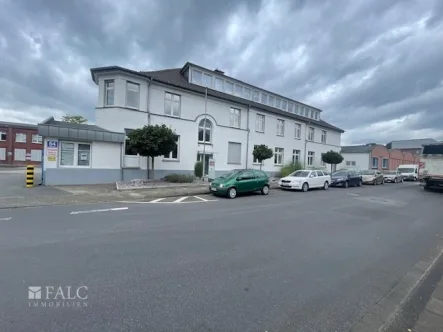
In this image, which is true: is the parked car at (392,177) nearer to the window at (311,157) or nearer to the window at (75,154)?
the window at (311,157)

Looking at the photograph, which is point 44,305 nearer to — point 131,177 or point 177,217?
point 177,217

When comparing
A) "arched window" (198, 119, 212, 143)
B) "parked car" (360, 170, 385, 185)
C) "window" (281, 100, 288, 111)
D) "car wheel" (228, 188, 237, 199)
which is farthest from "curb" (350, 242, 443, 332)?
"window" (281, 100, 288, 111)

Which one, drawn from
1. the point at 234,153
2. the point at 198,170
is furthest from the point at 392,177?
the point at 198,170

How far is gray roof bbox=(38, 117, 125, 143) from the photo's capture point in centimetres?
1441

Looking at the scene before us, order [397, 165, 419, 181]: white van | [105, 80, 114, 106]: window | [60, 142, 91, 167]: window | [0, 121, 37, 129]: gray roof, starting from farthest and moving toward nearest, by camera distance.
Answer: [0, 121, 37, 129]: gray roof → [397, 165, 419, 181]: white van → [105, 80, 114, 106]: window → [60, 142, 91, 167]: window

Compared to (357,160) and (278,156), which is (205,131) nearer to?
(278,156)

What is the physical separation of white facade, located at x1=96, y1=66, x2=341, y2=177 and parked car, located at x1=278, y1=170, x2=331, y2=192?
744cm

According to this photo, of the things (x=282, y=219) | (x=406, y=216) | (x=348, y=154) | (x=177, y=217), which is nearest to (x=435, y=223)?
(x=406, y=216)

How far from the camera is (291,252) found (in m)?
5.05

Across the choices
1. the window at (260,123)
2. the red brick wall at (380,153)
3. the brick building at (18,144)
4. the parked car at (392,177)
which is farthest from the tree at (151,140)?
the red brick wall at (380,153)

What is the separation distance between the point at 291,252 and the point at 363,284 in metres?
1.47

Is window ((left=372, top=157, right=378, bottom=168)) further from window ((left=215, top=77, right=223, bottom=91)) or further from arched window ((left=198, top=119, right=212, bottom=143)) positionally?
arched window ((left=198, top=119, right=212, bottom=143))

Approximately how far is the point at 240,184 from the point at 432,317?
10.6 meters

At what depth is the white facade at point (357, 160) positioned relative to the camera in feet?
135
